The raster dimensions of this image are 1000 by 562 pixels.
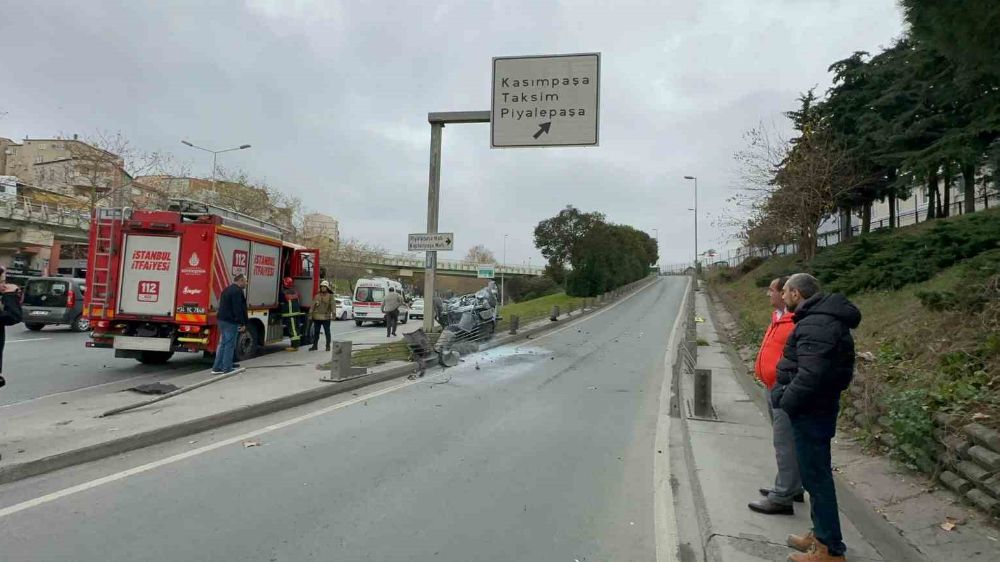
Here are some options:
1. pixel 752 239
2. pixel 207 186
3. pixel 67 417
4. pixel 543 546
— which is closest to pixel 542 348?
pixel 67 417

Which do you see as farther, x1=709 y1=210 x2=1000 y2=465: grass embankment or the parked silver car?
the parked silver car

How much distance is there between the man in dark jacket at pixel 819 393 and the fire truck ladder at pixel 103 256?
1147cm

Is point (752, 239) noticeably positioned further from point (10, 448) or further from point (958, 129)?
point (10, 448)

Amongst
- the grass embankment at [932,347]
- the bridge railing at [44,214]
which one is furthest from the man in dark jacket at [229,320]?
the bridge railing at [44,214]

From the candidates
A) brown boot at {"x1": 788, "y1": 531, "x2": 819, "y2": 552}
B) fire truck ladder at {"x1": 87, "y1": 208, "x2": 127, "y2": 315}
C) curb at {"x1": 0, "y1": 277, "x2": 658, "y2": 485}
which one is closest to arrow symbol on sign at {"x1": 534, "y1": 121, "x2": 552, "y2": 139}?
curb at {"x1": 0, "y1": 277, "x2": 658, "y2": 485}

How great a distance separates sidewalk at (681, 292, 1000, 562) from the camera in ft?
12.7

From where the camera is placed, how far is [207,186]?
3538 centimetres

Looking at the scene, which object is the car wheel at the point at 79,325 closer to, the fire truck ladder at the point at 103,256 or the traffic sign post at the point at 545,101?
the fire truck ladder at the point at 103,256

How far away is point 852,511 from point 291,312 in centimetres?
1224

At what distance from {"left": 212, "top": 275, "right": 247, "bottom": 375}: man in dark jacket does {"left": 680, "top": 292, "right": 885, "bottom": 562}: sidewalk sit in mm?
7361

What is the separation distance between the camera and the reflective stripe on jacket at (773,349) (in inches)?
168

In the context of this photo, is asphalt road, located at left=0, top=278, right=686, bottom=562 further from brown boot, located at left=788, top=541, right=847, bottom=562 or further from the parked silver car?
the parked silver car

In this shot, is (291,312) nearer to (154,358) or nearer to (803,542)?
(154,358)

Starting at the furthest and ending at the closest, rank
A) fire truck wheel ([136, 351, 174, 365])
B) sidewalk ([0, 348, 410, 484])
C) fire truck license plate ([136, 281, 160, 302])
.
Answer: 1. fire truck wheel ([136, 351, 174, 365])
2. fire truck license plate ([136, 281, 160, 302])
3. sidewalk ([0, 348, 410, 484])
